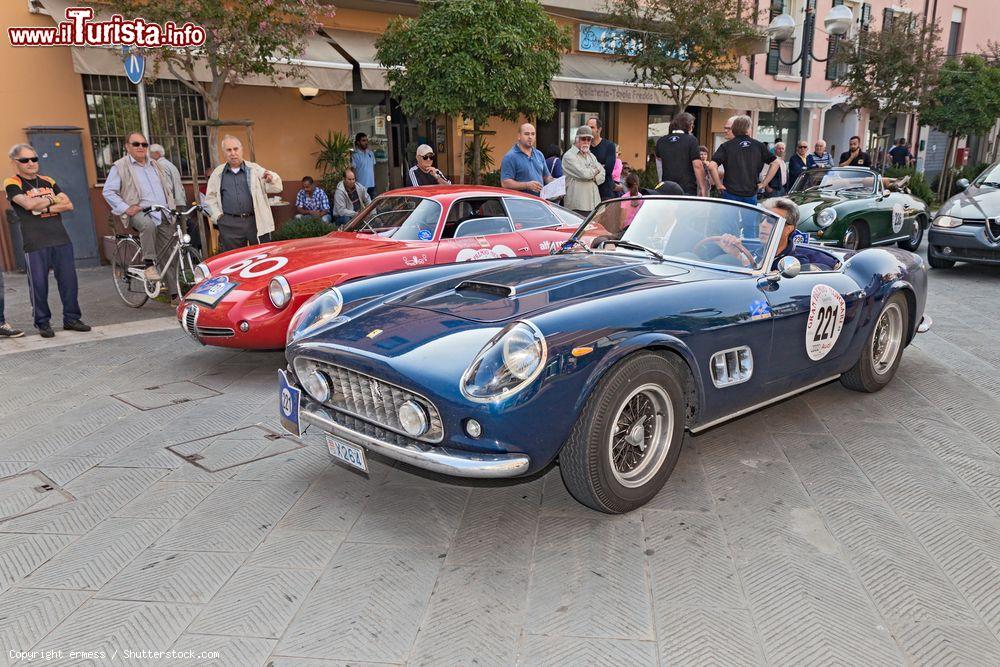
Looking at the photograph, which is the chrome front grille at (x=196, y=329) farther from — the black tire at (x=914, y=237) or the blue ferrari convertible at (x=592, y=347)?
the black tire at (x=914, y=237)

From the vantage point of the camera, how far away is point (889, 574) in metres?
2.99

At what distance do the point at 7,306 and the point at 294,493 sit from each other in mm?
6863

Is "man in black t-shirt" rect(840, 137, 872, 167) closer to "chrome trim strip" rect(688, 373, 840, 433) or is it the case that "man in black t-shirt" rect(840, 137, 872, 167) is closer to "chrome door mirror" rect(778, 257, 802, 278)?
"chrome trim strip" rect(688, 373, 840, 433)

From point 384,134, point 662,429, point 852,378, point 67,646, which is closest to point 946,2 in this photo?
point 384,134

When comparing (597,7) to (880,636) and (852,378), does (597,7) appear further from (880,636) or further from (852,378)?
(880,636)

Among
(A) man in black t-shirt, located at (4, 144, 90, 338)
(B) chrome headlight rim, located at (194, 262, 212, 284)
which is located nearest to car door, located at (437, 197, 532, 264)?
(B) chrome headlight rim, located at (194, 262, 212, 284)

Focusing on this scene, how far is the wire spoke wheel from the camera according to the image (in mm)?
3352

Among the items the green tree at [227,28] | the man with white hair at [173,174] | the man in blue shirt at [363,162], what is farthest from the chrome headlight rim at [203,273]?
the man in blue shirt at [363,162]

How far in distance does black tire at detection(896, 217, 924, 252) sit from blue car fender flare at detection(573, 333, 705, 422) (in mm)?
10048

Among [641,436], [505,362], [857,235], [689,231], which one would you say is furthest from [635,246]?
[857,235]

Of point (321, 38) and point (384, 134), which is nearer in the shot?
point (321, 38)

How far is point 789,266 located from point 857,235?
772 cm

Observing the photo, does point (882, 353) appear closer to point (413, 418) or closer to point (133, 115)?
point (413, 418)

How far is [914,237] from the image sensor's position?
11953mm
